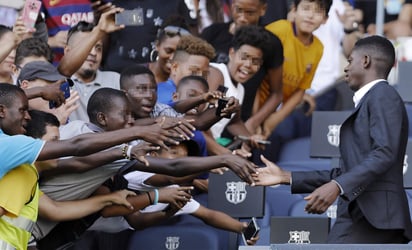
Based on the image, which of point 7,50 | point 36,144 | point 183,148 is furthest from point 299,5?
point 36,144

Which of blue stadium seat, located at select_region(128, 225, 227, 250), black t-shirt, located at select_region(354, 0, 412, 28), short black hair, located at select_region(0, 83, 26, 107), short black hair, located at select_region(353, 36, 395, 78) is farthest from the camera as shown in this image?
black t-shirt, located at select_region(354, 0, 412, 28)

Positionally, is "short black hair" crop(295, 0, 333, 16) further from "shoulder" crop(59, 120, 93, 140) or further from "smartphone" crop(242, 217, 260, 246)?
"shoulder" crop(59, 120, 93, 140)

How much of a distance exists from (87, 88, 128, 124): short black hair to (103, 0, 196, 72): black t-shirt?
1983mm

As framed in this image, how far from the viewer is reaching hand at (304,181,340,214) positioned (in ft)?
25.5

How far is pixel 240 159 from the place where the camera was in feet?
27.5

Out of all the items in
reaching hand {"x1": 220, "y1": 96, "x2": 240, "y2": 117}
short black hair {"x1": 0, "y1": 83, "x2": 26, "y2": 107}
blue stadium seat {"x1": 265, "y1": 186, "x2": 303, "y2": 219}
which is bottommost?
blue stadium seat {"x1": 265, "y1": 186, "x2": 303, "y2": 219}

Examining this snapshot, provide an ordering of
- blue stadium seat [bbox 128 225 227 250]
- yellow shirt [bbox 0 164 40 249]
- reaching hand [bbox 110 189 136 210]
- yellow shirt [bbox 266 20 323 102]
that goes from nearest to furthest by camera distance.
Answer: yellow shirt [bbox 0 164 40 249]
reaching hand [bbox 110 189 136 210]
blue stadium seat [bbox 128 225 227 250]
yellow shirt [bbox 266 20 323 102]

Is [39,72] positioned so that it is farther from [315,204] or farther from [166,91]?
[315,204]

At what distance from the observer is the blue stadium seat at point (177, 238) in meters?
9.48

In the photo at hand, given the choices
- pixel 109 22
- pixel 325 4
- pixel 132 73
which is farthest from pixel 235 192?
pixel 325 4

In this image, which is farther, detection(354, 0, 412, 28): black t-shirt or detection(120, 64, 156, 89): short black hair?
detection(354, 0, 412, 28): black t-shirt

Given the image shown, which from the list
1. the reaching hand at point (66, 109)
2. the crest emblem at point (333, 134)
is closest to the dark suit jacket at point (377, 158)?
the reaching hand at point (66, 109)

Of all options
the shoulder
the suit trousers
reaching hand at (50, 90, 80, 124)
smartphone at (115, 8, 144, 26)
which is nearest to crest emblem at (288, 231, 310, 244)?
the suit trousers

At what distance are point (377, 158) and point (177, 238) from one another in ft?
6.82
